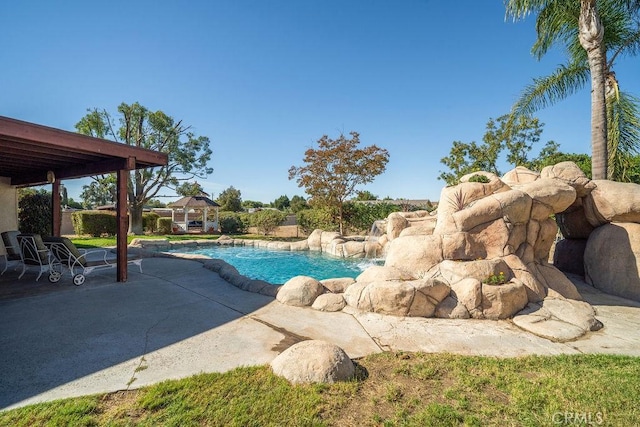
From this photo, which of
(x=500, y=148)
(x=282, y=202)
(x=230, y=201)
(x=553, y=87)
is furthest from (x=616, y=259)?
(x=282, y=202)

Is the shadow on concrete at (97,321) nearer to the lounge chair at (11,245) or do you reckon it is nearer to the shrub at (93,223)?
the lounge chair at (11,245)

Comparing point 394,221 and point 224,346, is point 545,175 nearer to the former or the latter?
point 394,221

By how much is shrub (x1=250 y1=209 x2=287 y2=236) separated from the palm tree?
57.1ft

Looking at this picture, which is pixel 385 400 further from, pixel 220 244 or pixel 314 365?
pixel 220 244

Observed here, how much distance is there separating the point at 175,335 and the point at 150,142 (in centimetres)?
2349

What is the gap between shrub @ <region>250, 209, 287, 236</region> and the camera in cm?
2269

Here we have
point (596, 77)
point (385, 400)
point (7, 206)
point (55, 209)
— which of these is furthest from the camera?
point (7, 206)

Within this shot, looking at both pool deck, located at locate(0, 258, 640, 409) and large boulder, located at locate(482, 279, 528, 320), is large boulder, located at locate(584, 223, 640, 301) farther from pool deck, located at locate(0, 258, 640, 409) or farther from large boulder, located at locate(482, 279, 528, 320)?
large boulder, located at locate(482, 279, 528, 320)

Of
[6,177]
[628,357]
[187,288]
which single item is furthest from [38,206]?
[628,357]

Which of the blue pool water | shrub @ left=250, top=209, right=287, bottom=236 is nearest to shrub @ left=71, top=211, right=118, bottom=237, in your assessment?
the blue pool water

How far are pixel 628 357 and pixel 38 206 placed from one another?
19.0 metres

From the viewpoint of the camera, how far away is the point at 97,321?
4.23 meters

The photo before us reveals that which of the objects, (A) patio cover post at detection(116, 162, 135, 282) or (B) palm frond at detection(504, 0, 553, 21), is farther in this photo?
(B) palm frond at detection(504, 0, 553, 21)

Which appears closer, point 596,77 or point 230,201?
point 596,77
